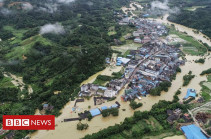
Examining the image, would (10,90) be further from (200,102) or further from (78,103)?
(200,102)

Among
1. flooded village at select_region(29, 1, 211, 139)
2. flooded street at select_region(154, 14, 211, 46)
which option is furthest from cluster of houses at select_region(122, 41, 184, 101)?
flooded street at select_region(154, 14, 211, 46)

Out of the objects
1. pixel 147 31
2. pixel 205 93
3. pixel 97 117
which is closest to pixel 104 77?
pixel 97 117

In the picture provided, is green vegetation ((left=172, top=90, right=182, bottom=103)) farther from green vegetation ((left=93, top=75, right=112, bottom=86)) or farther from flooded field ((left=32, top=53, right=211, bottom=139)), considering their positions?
green vegetation ((left=93, top=75, right=112, bottom=86))

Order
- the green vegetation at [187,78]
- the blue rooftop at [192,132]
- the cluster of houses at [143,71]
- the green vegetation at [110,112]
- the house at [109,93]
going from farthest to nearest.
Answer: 1. the green vegetation at [187,78]
2. the cluster of houses at [143,71]
3. the house at [109,93]
4. the green vegetation at [110,112]
5. the blue rooftop at [192,132]

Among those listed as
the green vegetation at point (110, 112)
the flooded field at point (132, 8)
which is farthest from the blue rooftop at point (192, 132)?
the flooded field at point (132, 8)

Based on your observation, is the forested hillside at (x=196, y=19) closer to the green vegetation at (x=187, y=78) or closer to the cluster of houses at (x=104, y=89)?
the green vegetation at (x=187, y=78)
